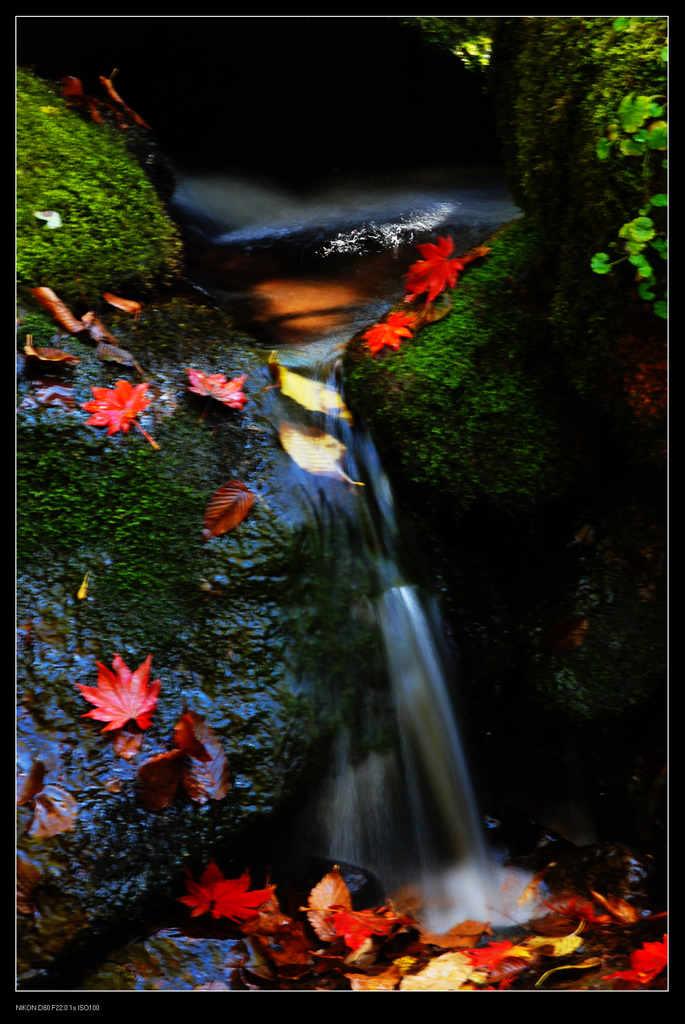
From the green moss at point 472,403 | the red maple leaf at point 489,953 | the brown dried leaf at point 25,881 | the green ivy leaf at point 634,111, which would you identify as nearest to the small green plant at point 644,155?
the green ivy leaf at point 634,111

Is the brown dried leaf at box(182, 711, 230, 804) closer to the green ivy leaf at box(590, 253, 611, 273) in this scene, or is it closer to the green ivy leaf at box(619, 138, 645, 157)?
the green ivy leaf at box(590, 253, 611, 273)

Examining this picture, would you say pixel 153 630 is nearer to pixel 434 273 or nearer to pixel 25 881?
pixel 25 881

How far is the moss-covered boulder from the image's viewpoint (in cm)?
200

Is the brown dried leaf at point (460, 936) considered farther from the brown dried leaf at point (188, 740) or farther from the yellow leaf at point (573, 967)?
the brown dried leaf at point (188, 740)

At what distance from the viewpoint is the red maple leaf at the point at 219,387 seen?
8.94 ft

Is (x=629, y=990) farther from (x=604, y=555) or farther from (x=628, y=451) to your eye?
(x=628, y=451)

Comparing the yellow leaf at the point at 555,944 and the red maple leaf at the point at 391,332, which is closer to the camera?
the yellow leaf at the point at 555,944

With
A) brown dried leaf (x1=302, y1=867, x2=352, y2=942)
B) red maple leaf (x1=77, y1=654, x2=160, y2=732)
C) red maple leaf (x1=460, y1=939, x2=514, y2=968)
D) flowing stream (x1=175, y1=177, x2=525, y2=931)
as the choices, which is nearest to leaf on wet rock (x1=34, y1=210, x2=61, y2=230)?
flowing stream (x1=175, y1=177, x2=525, y2=931)

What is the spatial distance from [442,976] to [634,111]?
96.6 inches

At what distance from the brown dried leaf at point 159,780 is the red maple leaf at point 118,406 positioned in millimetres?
999

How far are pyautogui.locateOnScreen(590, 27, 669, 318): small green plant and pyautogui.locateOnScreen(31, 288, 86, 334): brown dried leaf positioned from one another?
176 cm

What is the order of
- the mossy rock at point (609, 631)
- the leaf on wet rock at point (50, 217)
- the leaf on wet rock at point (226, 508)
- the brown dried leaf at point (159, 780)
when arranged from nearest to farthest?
the brown dried leaf at point (159, 780)
the leaf on wet rock at point (226, 508)
the mossy rock at point (609, 631)
the leaf on wet rock at point (50, 217)

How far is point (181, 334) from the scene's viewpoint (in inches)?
115

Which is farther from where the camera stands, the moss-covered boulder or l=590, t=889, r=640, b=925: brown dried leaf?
l=590, t=889, r=640, b=925: brown dried leaf
